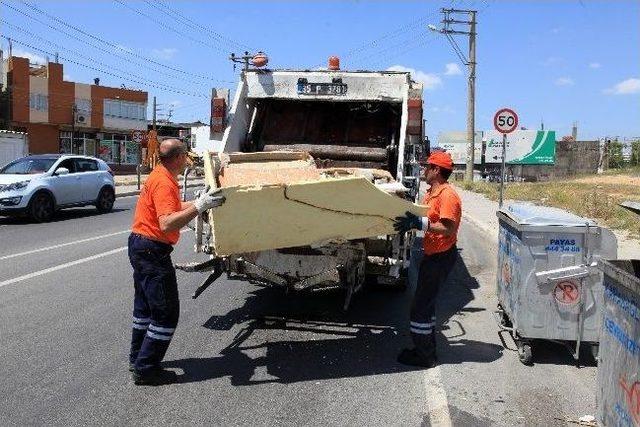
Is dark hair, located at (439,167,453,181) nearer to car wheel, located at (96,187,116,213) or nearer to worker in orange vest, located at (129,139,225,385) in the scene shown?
worker in orange vest, located at (129,139,225,385)

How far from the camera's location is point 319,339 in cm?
580

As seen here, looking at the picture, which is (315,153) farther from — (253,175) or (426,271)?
(426,271)

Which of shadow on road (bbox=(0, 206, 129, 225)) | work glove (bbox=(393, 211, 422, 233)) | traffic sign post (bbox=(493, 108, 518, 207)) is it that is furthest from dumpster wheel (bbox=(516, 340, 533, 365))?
shadow on road (bbox=(0, 206, 129, 225))

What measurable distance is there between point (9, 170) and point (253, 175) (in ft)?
41.6

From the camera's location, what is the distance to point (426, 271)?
515 cm

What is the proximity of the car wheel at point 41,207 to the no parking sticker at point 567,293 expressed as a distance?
13.3 meters

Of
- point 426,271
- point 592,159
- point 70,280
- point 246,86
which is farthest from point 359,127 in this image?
point 592,159

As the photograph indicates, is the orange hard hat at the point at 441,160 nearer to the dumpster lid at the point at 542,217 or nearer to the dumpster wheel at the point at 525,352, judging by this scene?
the dumpster lid at the point at 542,217

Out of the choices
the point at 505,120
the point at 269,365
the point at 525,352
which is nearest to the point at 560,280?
the point at 525,352

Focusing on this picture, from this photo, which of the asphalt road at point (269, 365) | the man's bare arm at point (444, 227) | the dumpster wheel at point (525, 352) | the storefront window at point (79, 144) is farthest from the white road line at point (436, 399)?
the storefront window at point (79, 144)

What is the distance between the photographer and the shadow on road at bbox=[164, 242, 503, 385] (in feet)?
16.3

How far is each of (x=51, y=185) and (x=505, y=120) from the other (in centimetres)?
1111

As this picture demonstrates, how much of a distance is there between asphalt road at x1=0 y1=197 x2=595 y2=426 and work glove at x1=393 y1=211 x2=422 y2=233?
1.16m

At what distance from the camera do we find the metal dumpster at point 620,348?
10.3 ft
